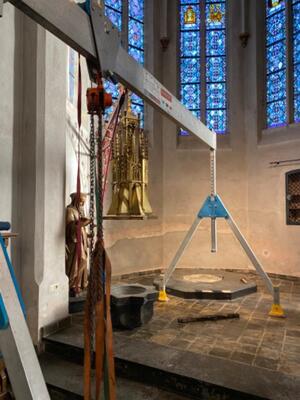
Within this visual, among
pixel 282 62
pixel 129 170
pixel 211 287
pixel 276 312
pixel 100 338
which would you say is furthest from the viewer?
pixel 282 62

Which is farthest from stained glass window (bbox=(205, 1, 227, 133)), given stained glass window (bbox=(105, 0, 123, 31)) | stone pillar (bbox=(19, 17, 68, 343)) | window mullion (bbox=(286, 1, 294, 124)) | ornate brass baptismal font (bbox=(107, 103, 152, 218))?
stone pillar (bbox=(19, 17, 68, 343))

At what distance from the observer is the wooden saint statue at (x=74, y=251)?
4.00 meters

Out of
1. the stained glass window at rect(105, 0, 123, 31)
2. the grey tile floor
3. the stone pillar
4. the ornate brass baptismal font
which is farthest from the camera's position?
the stained glass window at rect(105, 0, 123, 31)

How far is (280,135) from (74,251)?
16.7ft

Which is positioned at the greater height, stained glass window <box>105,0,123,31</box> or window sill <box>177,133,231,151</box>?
stained glass window <box>105,0,123,31</box>

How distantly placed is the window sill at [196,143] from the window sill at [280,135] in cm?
74

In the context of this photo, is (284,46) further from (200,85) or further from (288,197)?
(288,197)

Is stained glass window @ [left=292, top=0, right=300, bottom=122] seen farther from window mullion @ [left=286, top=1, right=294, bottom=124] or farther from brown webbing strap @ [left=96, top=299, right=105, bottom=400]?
brown webbing strap @ [left=96, top=299, right=105, bottom=400]

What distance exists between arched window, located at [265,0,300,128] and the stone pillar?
5.26 meters

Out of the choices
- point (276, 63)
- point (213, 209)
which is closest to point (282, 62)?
point (276, 63)

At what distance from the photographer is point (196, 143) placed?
7.76 meters

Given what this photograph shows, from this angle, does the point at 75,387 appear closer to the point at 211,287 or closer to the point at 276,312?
the point at 276,312

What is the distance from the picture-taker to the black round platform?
4.91 m

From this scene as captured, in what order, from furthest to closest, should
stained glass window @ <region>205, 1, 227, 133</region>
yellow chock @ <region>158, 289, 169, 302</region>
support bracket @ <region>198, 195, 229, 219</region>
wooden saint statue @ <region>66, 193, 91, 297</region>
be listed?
1. stained glass window @ <region>205, 1, 227, 133</region>
2. yellow chock @ <region>158, 289, 169, 302</region>
3. support bracket @ <region>198, 195, 229, 219</region>
4. wooden saint statue @ <region>66, 193, 91, 297</region>
